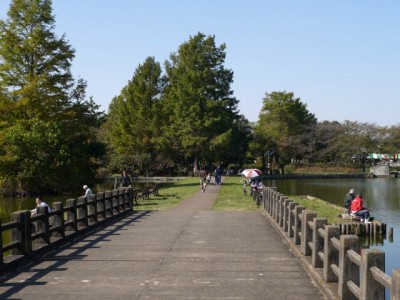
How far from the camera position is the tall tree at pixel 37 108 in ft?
130

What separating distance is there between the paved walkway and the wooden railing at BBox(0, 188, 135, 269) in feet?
1.29

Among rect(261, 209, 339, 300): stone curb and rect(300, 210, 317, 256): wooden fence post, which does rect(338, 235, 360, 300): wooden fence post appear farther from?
rect(300, 210, 317, 256): wooden fence post

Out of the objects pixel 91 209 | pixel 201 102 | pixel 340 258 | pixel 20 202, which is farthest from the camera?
pixel 201 102

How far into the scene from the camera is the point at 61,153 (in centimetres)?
3994

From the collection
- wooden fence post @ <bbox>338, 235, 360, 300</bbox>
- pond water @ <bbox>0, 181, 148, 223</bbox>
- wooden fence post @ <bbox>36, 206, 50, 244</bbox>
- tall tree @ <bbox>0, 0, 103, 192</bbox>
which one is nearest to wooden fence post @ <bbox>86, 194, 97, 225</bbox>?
wooden fence post @ <bbox>36, 206, 50, 244</bbox>

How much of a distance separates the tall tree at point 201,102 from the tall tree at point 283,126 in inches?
588

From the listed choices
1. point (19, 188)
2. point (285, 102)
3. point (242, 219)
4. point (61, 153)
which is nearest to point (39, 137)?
point (61, 153)

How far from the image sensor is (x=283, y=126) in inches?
3346

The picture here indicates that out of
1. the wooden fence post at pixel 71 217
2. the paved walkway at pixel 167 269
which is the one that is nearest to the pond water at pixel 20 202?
the wooden fence post at pixel 71 217

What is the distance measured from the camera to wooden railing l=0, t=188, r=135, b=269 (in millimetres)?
10055

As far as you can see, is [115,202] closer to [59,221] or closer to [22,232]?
[59,221]

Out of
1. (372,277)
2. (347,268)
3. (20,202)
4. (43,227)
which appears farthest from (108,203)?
(20,202)

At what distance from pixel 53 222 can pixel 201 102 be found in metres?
55.4

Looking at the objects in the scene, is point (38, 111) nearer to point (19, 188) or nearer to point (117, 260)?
point (19, 188)
